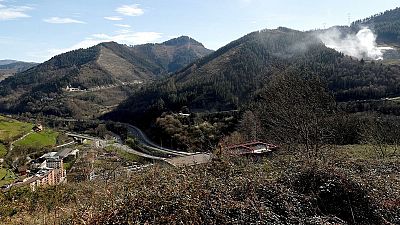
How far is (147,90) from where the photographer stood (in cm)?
8012

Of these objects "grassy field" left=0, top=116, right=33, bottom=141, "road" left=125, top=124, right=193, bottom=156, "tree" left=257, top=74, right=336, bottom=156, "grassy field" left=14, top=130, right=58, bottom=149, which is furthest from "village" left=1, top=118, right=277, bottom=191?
"tree" left=257, top=74, right=336, bottom=156

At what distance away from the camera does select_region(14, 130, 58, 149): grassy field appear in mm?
44728

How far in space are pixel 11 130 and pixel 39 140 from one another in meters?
5.46

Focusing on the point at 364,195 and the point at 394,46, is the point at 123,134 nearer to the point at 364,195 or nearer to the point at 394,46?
the point at 364,195

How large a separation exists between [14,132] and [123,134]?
48.4 feet

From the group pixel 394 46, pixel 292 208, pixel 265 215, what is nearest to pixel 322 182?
pixel 292 208

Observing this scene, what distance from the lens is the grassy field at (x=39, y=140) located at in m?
44.7

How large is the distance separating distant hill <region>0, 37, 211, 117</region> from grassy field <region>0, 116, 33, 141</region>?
2685cm

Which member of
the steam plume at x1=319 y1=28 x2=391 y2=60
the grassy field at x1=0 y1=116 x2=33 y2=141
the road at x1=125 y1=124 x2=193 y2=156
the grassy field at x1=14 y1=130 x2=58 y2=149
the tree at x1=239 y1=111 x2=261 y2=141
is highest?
the steam plume at x1=319 y1=28 x2=391 y2=60

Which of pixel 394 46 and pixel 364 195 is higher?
pixel 394 46

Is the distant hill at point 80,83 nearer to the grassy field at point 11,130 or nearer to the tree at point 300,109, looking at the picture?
the grassy field at point 11,130

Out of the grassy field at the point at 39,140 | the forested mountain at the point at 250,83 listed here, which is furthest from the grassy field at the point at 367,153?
the grassy field at the point at 39,140

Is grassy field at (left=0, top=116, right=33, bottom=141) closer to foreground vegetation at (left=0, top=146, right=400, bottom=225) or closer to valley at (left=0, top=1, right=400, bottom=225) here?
valley at (left=0, top=1, right=400, bottom=225)

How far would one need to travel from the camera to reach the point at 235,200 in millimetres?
5070
